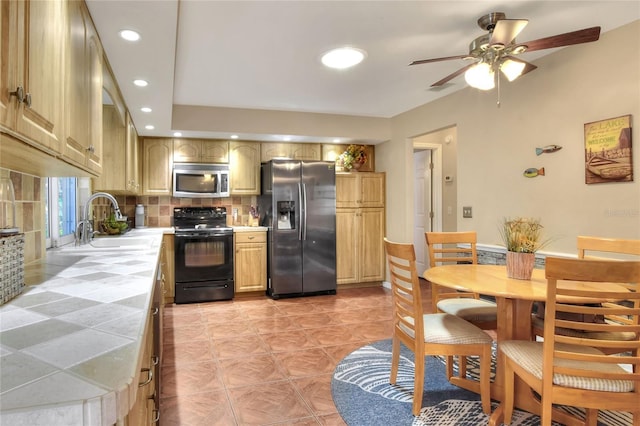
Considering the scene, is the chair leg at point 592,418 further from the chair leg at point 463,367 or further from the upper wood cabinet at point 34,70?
the upper wood cabinet at point 34,70

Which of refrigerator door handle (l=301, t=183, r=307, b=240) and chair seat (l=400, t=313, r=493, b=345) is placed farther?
refrigerator door handle (l=301, t=183, r=307, b=240)

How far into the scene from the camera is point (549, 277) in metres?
1.50

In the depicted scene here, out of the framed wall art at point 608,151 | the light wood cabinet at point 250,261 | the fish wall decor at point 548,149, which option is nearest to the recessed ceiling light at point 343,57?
the fish wall decor at point 548,149

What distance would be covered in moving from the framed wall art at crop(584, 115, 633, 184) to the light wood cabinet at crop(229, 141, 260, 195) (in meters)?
3.73

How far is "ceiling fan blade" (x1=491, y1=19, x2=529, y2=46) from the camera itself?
1912mm

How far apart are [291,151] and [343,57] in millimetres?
2467

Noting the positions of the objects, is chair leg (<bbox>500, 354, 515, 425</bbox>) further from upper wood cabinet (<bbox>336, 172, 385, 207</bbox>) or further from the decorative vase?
upper wood cabinet (<bbox>336, 172, 385, 207</bbox>)

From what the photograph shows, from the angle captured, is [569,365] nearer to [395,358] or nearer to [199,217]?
[395,358]

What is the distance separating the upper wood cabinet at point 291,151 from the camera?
5.20 metres

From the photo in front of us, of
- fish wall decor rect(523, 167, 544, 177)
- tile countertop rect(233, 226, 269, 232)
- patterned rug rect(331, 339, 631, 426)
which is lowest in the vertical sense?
patterned rug rect(331, 339, 631, 426)

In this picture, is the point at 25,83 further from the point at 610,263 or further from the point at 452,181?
the point at 452,181

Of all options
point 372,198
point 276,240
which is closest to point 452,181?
point 372,198

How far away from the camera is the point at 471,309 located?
255cm

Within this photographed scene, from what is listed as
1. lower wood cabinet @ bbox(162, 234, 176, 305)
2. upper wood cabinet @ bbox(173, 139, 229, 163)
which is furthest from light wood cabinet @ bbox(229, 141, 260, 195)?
lower wood cabinet @ bbox(162, 234, 176, 305)
